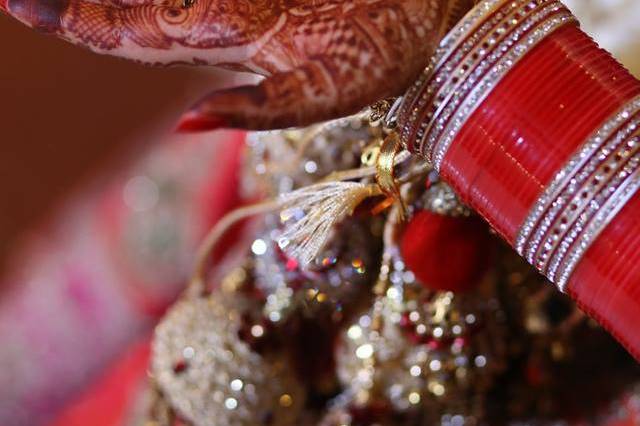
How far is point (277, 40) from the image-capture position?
355 millimetres

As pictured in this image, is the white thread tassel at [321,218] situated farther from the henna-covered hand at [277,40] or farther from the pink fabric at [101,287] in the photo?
the pink fabric at [101,287]

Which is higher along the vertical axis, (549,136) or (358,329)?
(549,136)

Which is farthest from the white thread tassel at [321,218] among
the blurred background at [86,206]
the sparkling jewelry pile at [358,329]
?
the blurred background at [86,206]

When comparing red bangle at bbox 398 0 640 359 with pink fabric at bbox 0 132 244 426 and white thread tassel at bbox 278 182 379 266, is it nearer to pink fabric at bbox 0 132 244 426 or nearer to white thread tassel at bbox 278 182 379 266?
white thread tassel at bbox 278 182 379 266

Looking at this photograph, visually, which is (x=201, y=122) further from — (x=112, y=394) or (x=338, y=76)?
(x=112, y=394)

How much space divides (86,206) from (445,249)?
2.50 ft

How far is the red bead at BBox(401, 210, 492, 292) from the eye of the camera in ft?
1.51

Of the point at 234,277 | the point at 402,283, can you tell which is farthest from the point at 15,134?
the point at 402,283

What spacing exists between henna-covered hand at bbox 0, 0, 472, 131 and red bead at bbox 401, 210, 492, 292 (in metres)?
0.12

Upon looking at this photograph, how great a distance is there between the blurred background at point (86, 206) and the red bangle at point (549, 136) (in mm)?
473

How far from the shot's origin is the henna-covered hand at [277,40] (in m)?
0.32

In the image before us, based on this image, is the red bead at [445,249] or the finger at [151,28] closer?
the finger at [151,28]

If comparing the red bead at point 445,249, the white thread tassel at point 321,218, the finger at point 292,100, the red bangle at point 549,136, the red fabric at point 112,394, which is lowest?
the red fabric at point 112,394

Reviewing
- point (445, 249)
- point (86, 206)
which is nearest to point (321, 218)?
point (445, 249)
